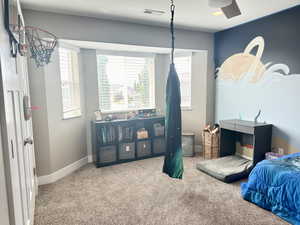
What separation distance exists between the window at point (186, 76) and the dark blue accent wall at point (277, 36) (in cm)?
99

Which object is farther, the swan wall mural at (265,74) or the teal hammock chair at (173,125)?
the swan wall mural at (265,74)

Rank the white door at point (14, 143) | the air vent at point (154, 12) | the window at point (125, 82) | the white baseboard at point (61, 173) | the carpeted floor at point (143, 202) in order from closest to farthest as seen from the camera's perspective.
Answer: the white door at point (14, 143), the carpeted floor at point (143, 202), the air vent at point (154, 12), the white baseboard at point (61, 173), the window at point (125, 82)

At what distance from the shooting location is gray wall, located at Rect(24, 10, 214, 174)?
2.94m

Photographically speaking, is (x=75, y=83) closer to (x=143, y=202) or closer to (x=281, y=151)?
(x=143, y=202)

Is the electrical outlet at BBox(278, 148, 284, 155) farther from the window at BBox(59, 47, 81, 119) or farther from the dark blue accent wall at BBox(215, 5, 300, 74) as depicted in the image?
the window at BBox(59, 47, 81, 119)

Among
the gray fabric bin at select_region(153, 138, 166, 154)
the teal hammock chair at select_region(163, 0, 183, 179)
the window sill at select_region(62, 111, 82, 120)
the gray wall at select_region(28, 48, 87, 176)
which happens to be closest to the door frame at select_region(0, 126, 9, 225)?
the teal hammock chair at select_region(163, 0, 183, 179)

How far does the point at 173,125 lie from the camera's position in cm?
211

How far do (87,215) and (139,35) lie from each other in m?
2.92

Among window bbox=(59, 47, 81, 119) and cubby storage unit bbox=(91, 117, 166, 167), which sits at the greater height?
window bbox=(59, 47, 81, 119)

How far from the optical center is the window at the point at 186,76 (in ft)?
14.8

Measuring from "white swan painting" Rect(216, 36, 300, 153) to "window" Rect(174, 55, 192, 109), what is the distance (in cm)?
62

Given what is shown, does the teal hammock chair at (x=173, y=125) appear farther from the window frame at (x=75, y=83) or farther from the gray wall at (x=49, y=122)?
the window frame at (x=75, y=83)

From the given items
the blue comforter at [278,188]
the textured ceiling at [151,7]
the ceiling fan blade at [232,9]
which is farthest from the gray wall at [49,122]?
the blue comforter at [278,188]

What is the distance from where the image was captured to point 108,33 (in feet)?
10.7
